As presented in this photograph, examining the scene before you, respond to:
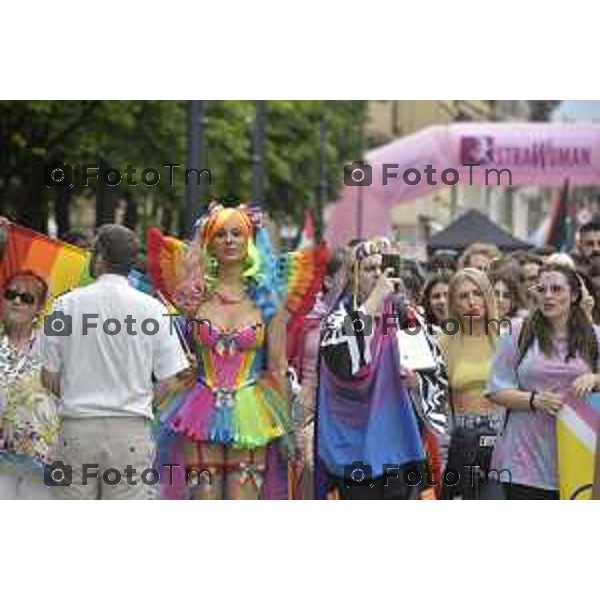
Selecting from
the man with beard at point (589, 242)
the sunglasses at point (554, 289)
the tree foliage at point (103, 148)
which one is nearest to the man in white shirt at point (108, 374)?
the sunglasses at point (554, 289)

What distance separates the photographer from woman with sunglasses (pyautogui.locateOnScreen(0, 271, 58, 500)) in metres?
8.80

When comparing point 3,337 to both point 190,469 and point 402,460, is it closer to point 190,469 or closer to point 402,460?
point 190,469

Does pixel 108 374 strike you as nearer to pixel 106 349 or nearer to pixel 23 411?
pixel 106 349

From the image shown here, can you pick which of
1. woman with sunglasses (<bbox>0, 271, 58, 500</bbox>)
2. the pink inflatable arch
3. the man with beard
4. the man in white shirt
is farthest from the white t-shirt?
the pink inflatable arch

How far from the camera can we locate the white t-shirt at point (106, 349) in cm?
848

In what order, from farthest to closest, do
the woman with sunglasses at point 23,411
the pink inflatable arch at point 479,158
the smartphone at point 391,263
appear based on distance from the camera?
the pink inflatable arch at point 479,158
the smartphone at point 391,263
the woman with sunglasses at point 23,411

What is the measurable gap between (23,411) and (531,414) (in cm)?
233

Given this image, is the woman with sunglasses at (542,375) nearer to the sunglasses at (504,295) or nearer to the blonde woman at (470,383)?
the blonde woman at (470,383)

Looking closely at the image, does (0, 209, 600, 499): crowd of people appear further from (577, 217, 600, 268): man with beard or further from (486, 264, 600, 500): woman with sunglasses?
(577, 217, 600, 268): man with beard

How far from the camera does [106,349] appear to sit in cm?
851

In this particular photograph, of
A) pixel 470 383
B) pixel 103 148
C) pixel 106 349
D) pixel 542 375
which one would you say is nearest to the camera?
pixel 106 349

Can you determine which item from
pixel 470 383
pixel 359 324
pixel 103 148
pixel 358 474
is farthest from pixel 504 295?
pixel 103 148

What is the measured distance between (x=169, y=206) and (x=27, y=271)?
1739 centimetres
